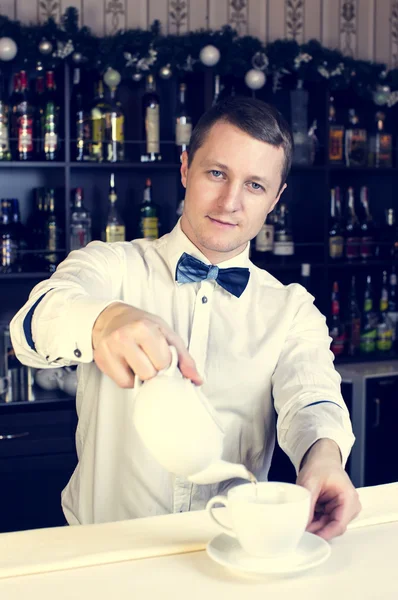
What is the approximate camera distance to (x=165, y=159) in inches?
131

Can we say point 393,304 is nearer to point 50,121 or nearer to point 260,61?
point 260,61

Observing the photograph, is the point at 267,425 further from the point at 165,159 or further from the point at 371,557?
the point at 165,159

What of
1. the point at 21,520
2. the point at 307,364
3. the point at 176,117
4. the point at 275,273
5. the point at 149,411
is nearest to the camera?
the point at 149,411

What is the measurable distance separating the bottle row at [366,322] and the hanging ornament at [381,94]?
2.40 ft

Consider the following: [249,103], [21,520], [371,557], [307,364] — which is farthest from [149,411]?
[21,520]

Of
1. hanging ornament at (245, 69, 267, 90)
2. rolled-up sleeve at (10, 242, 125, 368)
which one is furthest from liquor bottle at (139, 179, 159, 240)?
rolled-up sleeve at (10, 242, 125, 368)

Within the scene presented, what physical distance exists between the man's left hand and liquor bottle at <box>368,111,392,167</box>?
2.50 m

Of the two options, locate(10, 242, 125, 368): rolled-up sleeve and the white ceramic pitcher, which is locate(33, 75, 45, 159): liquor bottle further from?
the white ceramic pitcher

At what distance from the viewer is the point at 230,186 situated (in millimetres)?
1594

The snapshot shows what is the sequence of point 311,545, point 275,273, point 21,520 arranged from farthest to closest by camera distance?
point 275,273
point 21,520
point 311,545

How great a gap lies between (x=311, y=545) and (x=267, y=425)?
0.64 metres

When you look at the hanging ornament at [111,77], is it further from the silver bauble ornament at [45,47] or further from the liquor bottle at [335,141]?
the liquor bottle at [335,141]

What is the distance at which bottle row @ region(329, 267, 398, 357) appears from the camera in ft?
11.4

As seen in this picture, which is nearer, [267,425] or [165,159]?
[267,425]
